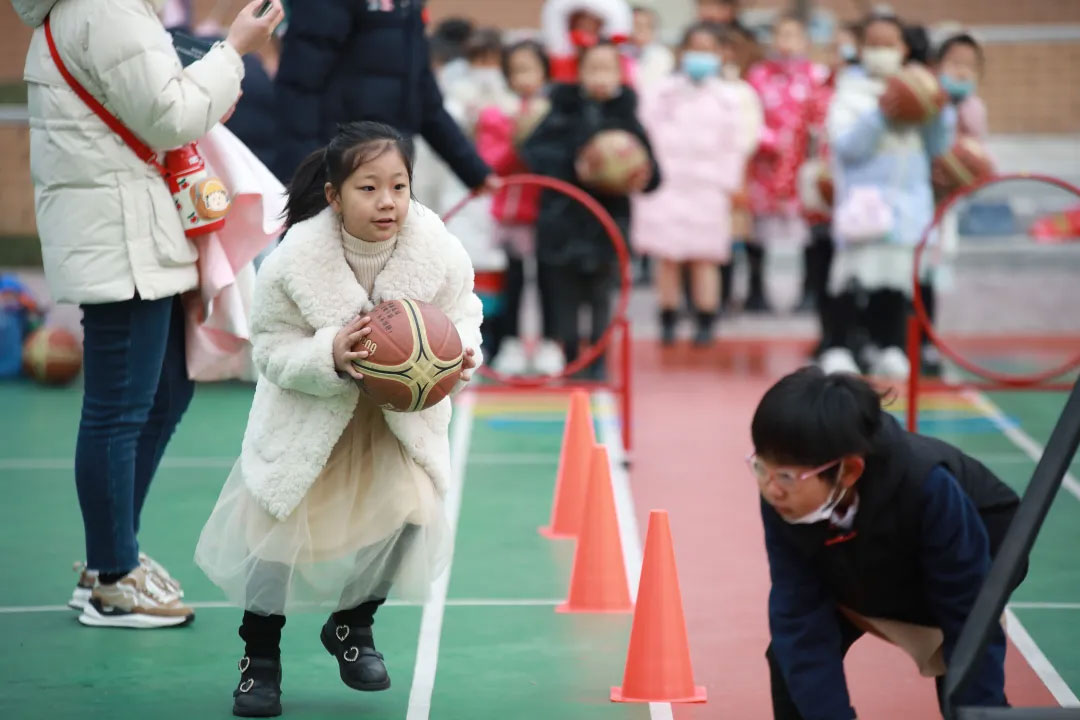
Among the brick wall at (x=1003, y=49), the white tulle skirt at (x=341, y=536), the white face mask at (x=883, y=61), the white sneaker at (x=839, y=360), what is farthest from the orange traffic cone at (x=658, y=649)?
the brick wall at (x=1003, y=49)

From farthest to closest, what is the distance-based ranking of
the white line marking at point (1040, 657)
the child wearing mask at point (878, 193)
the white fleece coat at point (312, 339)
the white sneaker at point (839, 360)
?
the white sneaker at point (839, 360)
the child wearing mask at point (878, 193)
the white line marking at point (1040, 657)
the white fleece coat at point (312, 339)

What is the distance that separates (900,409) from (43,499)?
453 centimetres

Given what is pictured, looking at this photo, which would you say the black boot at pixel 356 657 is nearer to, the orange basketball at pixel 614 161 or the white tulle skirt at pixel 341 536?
the white tulle skirt at pixel 341 536

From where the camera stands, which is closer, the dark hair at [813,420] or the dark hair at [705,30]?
the dark hair at [813,420]

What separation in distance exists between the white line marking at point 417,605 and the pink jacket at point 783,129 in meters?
7.33

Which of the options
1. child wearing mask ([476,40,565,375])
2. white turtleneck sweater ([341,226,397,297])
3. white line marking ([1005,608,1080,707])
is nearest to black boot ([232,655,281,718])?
white turtleneck sweater ([341,226,397,297])

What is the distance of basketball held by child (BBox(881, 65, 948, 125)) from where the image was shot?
32.3ft

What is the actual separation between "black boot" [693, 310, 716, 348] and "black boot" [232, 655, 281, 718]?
7461 millimetres

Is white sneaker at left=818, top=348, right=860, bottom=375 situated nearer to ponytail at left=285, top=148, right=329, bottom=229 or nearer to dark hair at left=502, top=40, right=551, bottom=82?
dark hair at left=502, top=40, right=551, bottom=82

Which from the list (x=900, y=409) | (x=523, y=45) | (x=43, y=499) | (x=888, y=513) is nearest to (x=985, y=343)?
(x=900, y=409)

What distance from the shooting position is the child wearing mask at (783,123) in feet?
41.6

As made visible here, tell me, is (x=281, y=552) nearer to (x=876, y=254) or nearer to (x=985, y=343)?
(x=876, y=254)

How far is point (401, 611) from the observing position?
5773 mm

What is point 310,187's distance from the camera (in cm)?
459
